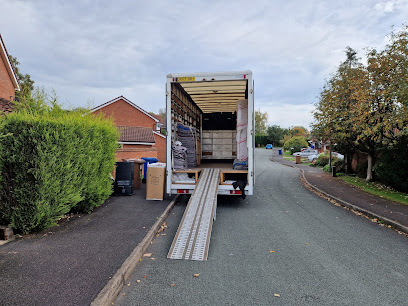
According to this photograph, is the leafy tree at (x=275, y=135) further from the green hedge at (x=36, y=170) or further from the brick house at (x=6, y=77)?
the green hedge at (x=36, y=170)

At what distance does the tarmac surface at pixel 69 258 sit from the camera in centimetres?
304

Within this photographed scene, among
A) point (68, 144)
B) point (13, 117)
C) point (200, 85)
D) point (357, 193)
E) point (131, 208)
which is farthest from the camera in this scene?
point (357, 193)

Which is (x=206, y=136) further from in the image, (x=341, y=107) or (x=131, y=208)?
(x=341, y=107)

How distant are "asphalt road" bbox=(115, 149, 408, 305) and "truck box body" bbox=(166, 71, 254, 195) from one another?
175cm

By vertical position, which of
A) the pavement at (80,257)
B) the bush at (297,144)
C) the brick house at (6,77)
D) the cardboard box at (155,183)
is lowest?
the pavement at (80,257)

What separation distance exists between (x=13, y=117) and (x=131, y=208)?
142 inches

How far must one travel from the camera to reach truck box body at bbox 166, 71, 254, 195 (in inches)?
301

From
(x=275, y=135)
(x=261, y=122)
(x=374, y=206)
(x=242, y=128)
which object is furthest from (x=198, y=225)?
(x=261, y=122)

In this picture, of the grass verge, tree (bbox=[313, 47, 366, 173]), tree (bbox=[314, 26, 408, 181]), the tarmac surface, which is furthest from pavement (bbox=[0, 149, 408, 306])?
tree (bbox=[313, 47, 366, 173])

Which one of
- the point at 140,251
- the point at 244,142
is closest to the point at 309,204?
the point at 244,142

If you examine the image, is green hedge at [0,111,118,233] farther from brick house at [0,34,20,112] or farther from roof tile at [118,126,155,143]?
roof tile at [118,126,155,143]

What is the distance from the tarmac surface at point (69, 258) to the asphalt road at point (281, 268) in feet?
1.41

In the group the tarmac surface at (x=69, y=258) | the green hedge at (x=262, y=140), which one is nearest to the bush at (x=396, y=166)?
the tarmac surface at (x=69, y=258)

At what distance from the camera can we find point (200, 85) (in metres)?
8.58
